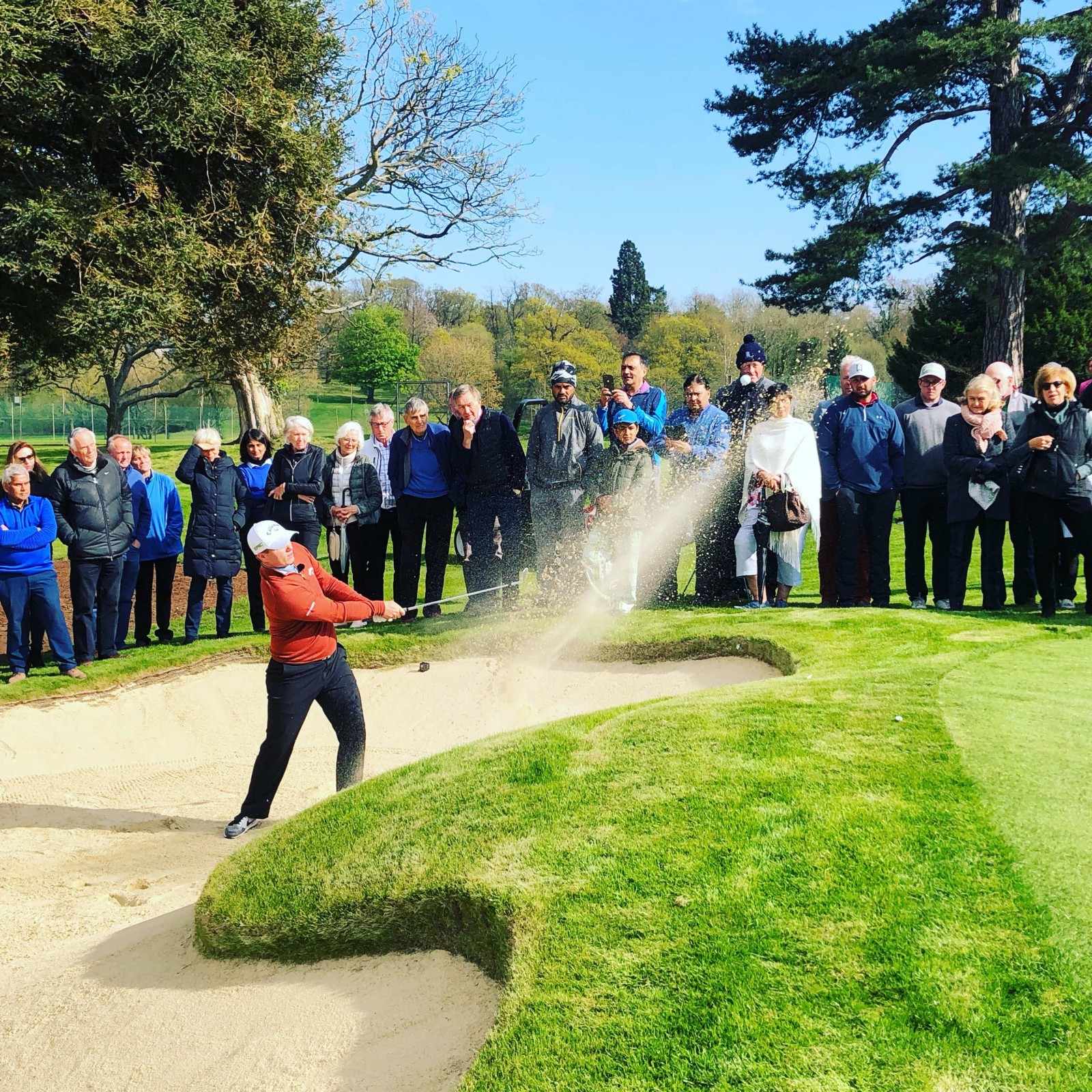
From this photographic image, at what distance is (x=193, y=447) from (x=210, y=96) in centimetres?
589

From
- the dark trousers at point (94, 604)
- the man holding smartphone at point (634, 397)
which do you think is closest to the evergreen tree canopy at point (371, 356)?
the man holding smartphone at point (634, 397)

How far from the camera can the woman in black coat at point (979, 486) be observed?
31.5 feet

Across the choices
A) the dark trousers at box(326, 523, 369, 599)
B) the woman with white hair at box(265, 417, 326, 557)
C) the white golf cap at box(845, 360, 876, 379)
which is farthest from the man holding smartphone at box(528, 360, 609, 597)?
the white golf cap at box(845, 360, 876, 379)

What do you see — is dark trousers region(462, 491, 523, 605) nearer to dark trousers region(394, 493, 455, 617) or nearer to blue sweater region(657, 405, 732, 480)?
dark trousers region(394, 493, 455, 617)

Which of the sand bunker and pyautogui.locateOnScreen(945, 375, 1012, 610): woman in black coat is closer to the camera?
the sand bunker

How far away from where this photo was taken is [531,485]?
1058 cm

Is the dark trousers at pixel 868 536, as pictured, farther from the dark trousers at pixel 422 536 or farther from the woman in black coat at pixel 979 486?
the dark trousers at pixel 422 536

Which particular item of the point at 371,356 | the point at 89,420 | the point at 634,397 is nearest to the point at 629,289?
the point at 371,356

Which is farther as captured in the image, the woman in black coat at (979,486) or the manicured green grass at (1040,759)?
the woman in black coat at (979,486)

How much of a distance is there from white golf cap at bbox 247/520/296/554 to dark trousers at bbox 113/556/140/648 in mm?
5079

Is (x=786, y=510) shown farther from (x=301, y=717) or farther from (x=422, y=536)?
(x=301, y=717)

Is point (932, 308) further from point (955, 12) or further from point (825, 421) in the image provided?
point (825, 421)

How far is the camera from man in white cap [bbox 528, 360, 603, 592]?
10.3 m

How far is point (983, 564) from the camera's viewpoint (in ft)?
32.4
